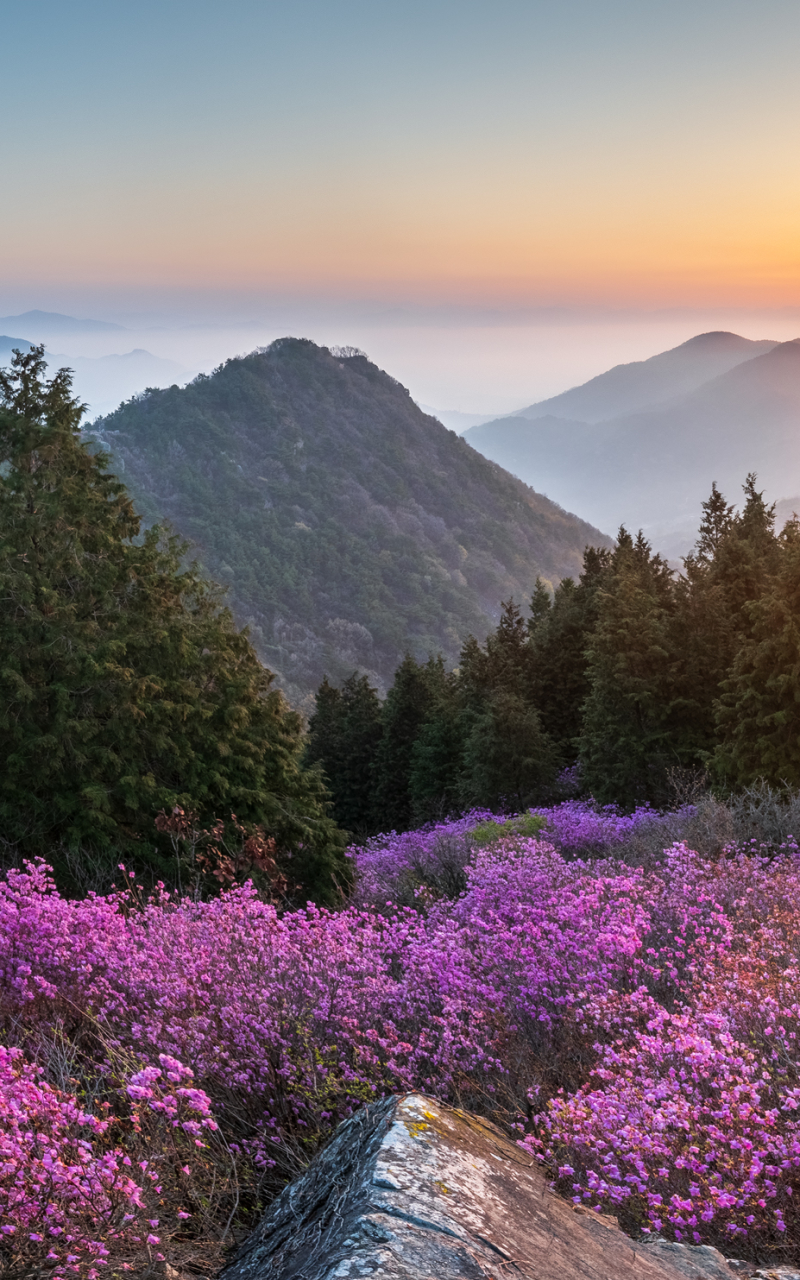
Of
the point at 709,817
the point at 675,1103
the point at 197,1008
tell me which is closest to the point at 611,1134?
the point at 675,1103

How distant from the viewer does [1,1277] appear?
8.10ft

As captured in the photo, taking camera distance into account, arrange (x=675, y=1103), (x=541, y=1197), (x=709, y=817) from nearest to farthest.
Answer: (x=541, y=1197)
(x=675, y=1103)
(x=709, y=817)

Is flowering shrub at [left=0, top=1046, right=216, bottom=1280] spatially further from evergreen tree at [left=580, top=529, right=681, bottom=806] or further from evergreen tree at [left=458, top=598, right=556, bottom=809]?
evergreen tree at [left=458, top=598, right=556, bottom=809]

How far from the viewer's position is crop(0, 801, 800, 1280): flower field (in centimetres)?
302

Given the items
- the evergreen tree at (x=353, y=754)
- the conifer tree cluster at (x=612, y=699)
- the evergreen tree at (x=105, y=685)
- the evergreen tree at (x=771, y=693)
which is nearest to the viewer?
the evergreen tree at (x=105, y=685)


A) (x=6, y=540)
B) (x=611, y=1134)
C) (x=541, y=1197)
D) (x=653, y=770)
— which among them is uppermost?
(x=6, y=540)

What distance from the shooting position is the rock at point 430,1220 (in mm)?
2203

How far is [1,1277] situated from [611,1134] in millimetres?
2310

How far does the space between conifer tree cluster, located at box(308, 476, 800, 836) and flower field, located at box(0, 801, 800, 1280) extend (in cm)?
1309

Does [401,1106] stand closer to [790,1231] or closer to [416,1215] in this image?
[416,1215]

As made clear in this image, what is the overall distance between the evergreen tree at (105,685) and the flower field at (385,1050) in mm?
6611

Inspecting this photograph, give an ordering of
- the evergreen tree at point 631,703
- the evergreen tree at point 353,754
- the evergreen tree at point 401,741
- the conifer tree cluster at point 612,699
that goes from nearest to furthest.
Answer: the conifer tree cluster at point 612,699 → the evergreen tree at point 631,703 → the evergreen tree at point 401,741 → the evergreen tree at point 353,754

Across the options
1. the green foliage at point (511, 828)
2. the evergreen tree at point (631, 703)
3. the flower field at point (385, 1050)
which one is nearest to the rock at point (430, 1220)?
the flower field at point (385, 1050)

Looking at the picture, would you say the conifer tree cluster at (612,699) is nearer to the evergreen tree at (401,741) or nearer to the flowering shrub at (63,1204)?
the evergreen tree at (401,741)
